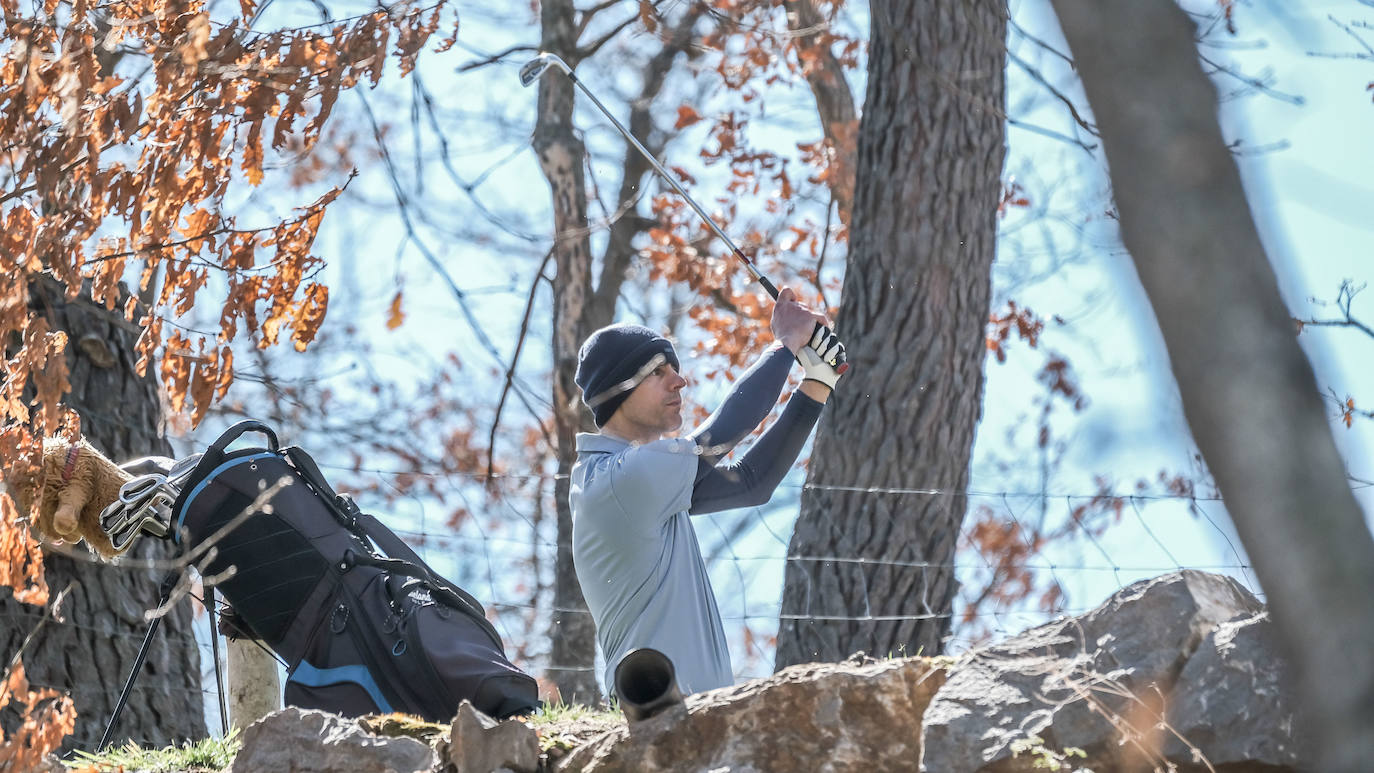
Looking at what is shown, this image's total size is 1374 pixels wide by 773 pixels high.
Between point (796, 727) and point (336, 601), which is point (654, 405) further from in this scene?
point (796, 727)

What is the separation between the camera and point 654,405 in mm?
3648

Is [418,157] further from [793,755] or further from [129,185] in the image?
[793,755]

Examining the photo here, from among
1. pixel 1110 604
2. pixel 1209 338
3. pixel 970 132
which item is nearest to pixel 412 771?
pixel 1110 604

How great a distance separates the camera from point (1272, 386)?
158cm

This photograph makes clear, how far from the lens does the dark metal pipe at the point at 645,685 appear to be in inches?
105

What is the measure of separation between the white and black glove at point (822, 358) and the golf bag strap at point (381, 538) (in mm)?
1031

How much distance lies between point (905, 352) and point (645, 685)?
9.95ft

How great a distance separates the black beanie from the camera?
363cm

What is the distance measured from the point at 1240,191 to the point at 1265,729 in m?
1.02

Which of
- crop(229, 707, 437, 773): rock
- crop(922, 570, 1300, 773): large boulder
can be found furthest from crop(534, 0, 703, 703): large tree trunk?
crop(922, 570, 1300, 773): large boulder

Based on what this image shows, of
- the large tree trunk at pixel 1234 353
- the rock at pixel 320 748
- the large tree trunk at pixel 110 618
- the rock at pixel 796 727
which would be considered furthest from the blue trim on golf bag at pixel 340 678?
the large tree trunk at pixel 1234 353

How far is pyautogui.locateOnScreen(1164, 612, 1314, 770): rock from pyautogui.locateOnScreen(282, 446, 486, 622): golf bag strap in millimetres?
1782

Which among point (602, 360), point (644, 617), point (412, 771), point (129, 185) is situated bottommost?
point (412, 771)

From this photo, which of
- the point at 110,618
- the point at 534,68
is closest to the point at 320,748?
the point at 110,618
